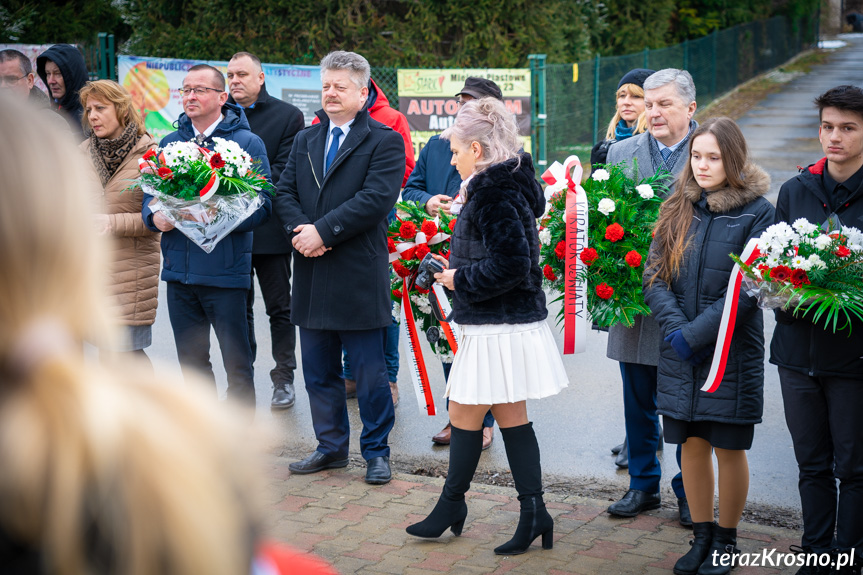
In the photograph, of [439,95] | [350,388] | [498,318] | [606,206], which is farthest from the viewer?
[439,95]

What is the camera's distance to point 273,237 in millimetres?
6969

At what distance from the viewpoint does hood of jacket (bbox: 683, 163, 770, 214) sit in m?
4.32

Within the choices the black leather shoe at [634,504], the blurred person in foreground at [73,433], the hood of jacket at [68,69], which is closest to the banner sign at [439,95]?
the hood of jacket at [68,69]

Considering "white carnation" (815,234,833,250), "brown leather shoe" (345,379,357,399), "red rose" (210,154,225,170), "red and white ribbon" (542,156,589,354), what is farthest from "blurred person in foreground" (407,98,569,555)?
"brown leather shoe" (345,379,357,399)

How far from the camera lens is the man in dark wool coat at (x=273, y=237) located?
6.96 m

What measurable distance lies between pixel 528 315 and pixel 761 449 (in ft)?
7.47

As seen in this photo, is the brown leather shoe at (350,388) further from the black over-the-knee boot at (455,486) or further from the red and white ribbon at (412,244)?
the black over-the-knee boot at (455,486)

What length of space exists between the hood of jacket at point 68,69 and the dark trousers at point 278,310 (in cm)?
198

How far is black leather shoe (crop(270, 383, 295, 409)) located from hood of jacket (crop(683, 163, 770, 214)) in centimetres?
358

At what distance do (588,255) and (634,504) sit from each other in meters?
1.36

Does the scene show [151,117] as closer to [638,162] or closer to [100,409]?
[638,162]

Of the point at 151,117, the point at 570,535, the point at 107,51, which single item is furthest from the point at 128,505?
the point at 107,51

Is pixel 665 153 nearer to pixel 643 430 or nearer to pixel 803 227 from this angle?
pixel 803 227

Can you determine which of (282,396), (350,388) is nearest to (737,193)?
(350,388)
